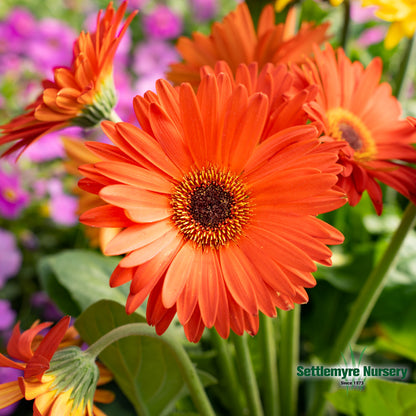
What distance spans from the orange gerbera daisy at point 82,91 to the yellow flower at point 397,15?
22 cm

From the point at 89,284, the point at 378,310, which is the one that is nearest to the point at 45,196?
the point at 89,284

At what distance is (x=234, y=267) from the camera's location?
1.08 ft

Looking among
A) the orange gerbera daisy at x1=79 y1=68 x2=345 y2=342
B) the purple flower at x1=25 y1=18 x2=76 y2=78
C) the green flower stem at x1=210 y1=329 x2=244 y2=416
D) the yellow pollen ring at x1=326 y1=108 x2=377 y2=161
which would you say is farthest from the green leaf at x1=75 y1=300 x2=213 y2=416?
the purple flower at x1=25 y1=18 x2=76 y2=78

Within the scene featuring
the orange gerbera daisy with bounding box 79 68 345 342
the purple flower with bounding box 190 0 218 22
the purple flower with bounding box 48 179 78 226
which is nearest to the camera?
the orange gerbera daisy with bounding box 79 68 345 342

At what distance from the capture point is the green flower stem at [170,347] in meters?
0.33

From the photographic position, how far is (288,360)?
1.61 feet

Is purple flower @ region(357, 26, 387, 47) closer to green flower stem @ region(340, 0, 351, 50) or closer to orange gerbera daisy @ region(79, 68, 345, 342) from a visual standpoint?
green flower stem @ region(340, 0, 351, 50)

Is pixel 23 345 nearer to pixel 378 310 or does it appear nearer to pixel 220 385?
pixel 220 385

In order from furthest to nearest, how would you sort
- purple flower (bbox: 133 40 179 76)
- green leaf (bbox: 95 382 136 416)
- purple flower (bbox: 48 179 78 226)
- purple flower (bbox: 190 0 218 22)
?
purple flower (bbox: 190 0 218 22)
purple flower (bbox: 133 40 179 76)
purple flower (bbox: 48 179 78 226)
green leaf (bbox: 95 382 136 416)

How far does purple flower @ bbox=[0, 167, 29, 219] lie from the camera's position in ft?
2.39

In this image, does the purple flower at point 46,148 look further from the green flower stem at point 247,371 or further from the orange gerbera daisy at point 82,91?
the green flower stem at point 247,371

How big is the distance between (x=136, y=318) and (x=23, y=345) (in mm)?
96

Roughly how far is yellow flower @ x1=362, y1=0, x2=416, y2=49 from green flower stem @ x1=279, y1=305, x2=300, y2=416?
28 centimetres

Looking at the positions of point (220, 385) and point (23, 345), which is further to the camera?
point (220, 385)
